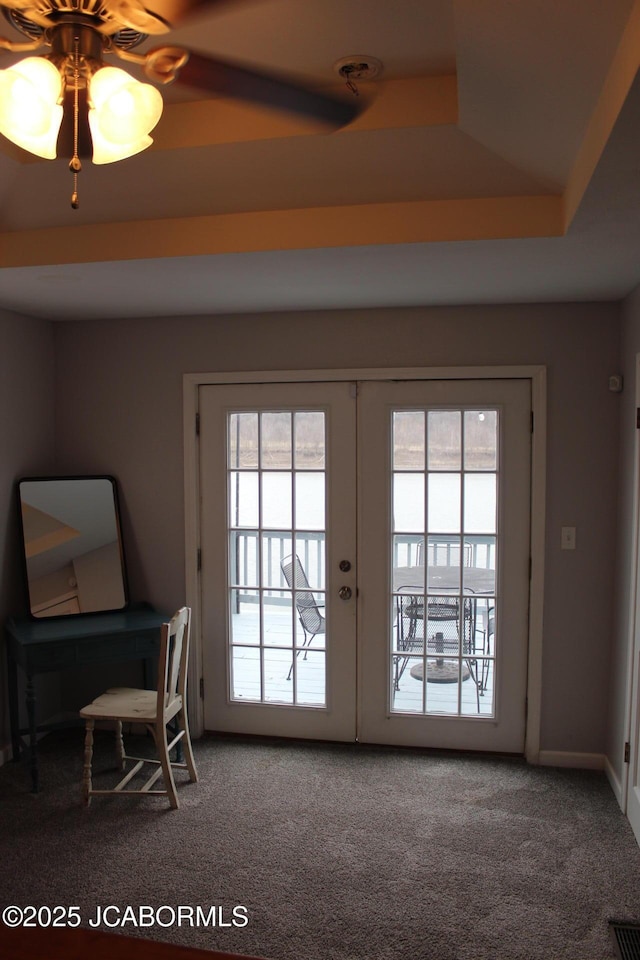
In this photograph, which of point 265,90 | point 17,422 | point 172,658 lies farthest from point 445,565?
point 265,90

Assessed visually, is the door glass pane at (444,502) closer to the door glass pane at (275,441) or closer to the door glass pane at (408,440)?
the door glass pane at (408,440)

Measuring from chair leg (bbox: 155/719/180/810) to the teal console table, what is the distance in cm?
58

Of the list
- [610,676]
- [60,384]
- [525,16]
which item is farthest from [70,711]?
[525,16]

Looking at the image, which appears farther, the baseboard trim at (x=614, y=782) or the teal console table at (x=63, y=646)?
the teal console table at (x=63, y=646)

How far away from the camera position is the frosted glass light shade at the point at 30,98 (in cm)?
118

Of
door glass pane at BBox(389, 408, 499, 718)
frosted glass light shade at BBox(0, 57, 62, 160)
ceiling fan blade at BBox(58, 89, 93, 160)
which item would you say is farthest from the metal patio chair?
frosted glass light shade at BBox(0, 57, 62, 160)

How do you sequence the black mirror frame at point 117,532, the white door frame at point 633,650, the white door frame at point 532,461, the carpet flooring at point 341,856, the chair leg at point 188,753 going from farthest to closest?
the black mirror frame at point 117,532, the white door frame at point 532,461, the chair leg at point 188,753, the white door frame at point 633,650, the carpet flooring at point 341,856

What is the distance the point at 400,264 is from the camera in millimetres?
2773

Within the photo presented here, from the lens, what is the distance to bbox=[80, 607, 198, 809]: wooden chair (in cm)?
316

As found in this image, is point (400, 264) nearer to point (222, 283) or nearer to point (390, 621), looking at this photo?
point (222, 283)

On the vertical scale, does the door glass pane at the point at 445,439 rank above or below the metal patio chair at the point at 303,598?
above

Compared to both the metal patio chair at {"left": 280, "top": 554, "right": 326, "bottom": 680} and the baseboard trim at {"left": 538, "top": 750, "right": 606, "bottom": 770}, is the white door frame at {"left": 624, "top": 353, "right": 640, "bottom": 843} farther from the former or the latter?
the metal patio chair at {"left": 280, "top": 554, "right": 326, "bottom": 680}

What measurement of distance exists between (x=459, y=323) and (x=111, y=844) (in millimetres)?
2854

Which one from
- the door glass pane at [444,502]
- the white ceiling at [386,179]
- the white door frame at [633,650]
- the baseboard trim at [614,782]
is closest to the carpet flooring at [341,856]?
the baseboard trim at [614,782]
